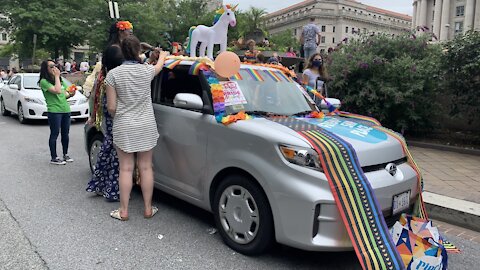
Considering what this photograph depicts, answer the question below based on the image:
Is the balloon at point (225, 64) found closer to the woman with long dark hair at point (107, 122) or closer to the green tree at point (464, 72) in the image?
the woman with long dark hair at point (107, 122)

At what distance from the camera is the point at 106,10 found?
32.5 metres

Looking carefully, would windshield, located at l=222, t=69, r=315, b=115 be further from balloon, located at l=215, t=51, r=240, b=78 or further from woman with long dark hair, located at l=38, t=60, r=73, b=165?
woman with long dark hair, located at l=38, t=60, r=73, b=165

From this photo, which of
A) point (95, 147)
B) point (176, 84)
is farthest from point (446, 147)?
point (95, 147)

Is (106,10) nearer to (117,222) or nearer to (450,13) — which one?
(117,222)

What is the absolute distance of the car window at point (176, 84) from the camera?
452 cm

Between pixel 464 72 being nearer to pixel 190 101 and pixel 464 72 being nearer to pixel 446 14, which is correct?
pixel 190 101

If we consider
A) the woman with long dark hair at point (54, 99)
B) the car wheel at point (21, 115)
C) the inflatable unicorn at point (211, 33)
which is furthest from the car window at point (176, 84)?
the car wheel at point (21, 115)

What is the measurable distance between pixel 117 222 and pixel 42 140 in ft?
20.0

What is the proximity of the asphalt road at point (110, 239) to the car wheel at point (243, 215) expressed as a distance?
0.41 feet

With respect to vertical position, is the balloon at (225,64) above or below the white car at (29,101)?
A: above

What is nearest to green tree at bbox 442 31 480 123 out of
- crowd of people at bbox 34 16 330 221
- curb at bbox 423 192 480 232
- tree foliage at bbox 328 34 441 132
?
tree foliage at bbox 328 34 441 132

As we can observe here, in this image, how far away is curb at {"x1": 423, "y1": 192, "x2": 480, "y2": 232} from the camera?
480 centimetres

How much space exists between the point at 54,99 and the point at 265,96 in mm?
4166

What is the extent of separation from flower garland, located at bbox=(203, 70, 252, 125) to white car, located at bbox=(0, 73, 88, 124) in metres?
8.38
